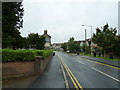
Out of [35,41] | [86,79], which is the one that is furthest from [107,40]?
[86,79]

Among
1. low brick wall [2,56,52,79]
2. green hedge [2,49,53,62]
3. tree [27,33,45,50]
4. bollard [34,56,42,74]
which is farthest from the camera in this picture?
tree [27,33,45,50]

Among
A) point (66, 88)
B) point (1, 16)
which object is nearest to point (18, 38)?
point (1, 16)

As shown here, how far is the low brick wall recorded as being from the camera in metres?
8.88

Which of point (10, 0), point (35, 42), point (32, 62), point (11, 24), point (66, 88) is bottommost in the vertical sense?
point (66, 88)

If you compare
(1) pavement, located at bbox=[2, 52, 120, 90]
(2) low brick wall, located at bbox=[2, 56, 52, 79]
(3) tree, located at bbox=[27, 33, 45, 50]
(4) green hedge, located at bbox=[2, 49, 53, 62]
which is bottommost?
(1) pavement, located at bbox=[2, 52, 120, 90]

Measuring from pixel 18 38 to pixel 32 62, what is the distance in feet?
54.7

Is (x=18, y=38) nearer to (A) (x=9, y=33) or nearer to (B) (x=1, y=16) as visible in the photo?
(A) (x=9, y=33)

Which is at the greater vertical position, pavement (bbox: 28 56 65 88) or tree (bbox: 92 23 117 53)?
tree (bbox: 92 23 117 53)

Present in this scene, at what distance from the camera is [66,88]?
681cm

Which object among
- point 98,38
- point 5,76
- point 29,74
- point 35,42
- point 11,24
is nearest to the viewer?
point 5,76

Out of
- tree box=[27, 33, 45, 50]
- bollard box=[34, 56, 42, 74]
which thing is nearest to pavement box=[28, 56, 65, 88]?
bollard box=[34, 56, 42, 74]

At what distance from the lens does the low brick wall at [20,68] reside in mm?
8877

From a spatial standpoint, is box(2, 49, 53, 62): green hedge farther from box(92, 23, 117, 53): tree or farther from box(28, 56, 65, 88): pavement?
box(92, 23, 117, 53): tree

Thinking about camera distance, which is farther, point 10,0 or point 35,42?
point 35,42
